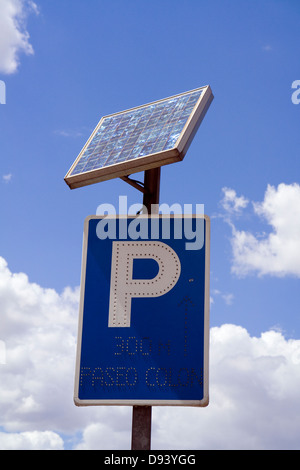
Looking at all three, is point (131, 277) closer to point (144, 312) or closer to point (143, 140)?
point (144, 312)

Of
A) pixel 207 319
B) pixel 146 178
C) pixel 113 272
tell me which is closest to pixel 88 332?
pixel 113 272

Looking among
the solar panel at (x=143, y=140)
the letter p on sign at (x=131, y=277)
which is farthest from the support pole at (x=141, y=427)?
the solar panel at (x=143, y=140)

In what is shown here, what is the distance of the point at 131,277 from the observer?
31.7 ft

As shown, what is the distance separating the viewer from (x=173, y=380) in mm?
8828

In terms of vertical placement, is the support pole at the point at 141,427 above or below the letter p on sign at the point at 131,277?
below

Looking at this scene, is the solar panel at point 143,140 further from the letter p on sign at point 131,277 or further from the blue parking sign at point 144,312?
the letter p on sign at point 131,277

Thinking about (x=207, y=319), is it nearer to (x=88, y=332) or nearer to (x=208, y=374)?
(x=208, y=374)

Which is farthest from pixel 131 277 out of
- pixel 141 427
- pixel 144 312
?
pixel 141 427

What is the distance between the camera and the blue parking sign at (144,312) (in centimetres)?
888

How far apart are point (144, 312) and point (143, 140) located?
308 cm

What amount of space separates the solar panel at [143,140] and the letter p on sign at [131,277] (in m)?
1.34
